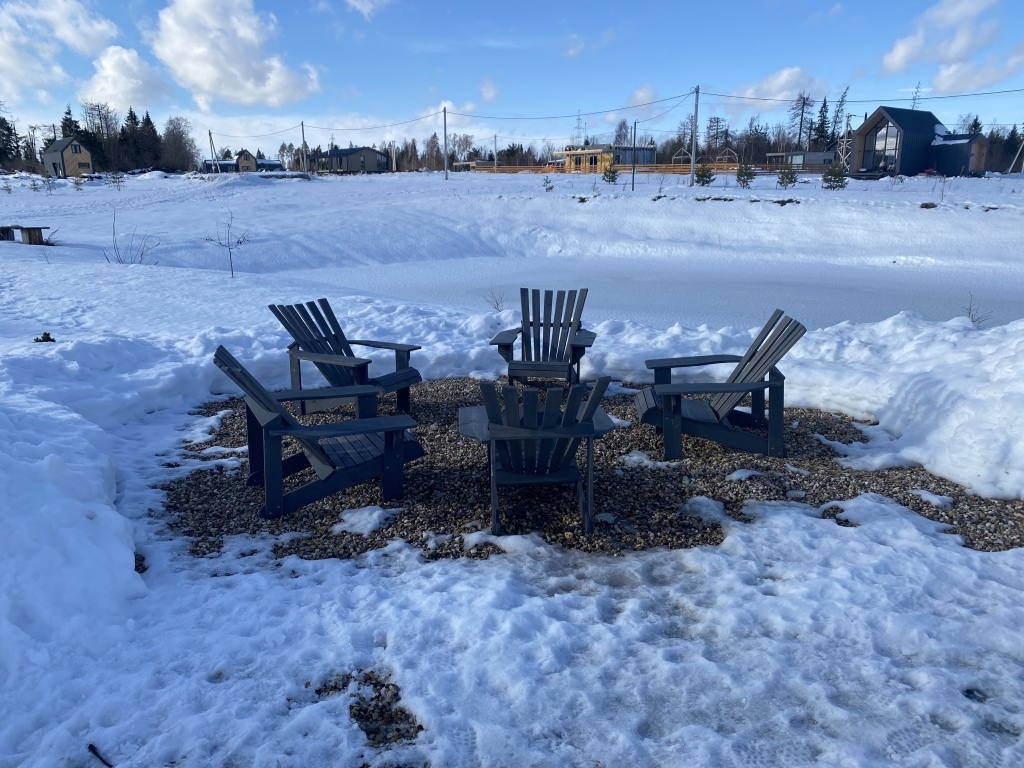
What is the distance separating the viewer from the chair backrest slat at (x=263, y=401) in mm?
3574

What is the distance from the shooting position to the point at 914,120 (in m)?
36.6

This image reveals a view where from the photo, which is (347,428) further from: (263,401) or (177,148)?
(177,148)

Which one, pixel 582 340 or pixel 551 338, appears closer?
pixel 582 340

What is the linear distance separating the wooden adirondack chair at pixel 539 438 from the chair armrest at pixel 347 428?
21.5 inches

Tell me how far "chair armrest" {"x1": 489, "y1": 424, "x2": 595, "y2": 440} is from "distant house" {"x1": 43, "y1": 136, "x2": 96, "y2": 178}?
53.5 meters

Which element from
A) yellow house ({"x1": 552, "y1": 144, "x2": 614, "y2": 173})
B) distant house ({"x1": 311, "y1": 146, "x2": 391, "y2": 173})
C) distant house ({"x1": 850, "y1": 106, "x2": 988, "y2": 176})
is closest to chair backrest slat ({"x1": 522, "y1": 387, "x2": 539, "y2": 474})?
distant house ({"x1": 850, "y1": 106, "x2": 988, "y2": 176})

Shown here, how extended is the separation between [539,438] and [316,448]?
121 centimetres

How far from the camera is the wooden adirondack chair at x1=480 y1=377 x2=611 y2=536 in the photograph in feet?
11.2

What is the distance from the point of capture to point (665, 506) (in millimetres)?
3902

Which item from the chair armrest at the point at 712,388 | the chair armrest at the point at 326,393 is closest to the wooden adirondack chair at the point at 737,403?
the chair armrest at the point at 712,388

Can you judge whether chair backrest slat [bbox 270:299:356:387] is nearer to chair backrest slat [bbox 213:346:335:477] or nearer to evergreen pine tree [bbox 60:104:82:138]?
chair backrest slat [bbox 213:346:335:477]

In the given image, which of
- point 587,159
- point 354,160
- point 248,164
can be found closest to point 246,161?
point 248,164

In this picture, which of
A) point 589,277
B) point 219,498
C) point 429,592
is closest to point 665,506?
point 429,592

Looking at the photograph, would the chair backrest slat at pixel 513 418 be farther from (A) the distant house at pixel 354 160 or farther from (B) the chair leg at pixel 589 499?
(A) the distant house at pixel 354 160
